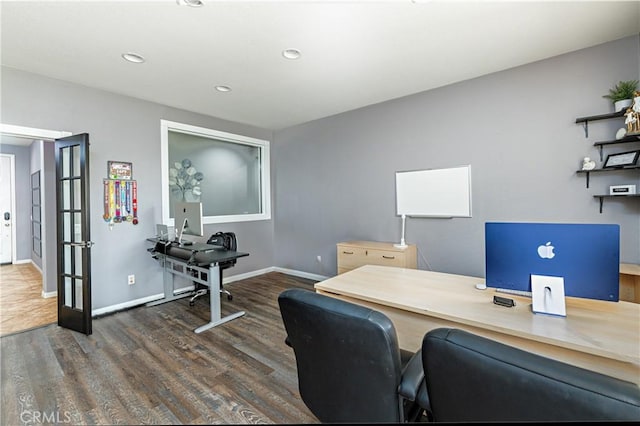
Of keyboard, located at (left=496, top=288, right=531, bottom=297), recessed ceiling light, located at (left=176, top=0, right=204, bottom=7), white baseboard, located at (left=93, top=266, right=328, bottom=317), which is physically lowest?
white baseboard, located at (left=93, top=266, right=328, bottom=317)

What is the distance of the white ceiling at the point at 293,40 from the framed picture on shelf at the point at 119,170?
895 mm

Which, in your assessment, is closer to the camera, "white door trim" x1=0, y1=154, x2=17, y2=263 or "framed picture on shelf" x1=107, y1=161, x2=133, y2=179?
"framed picture on shelf" x1=107, y1=161, x2=133, y2=179

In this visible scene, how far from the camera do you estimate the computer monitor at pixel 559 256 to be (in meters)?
1.29

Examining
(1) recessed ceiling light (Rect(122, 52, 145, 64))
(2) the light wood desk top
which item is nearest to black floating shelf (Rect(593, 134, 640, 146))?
(2) the light wood desk top

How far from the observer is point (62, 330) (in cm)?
293

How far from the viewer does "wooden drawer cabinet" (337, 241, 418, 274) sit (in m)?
3.36

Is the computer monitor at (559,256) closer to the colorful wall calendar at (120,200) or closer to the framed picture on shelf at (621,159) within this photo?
the framed picture on shelf at (621,159)

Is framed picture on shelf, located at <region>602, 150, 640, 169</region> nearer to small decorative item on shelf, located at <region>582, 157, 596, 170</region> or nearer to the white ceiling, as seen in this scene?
small decorative item on shelf, located at <region>582, 157, 596, 170</region>

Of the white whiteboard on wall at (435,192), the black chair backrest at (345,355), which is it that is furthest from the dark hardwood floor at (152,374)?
the white whiteboard on wall at (435,192)

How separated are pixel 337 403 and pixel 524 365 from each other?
2.64ft

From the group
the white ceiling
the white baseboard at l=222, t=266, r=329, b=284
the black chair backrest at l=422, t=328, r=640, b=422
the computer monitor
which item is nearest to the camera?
the black chair backrest at l=422, t=328, r=640, b=422

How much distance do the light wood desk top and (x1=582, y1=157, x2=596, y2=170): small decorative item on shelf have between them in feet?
5.46

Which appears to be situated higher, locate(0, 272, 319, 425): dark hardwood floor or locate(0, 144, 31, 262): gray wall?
locate(0, 144, 31, 262): gray wall

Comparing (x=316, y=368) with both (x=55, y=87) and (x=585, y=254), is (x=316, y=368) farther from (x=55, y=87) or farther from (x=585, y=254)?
(x=55, y=87)
